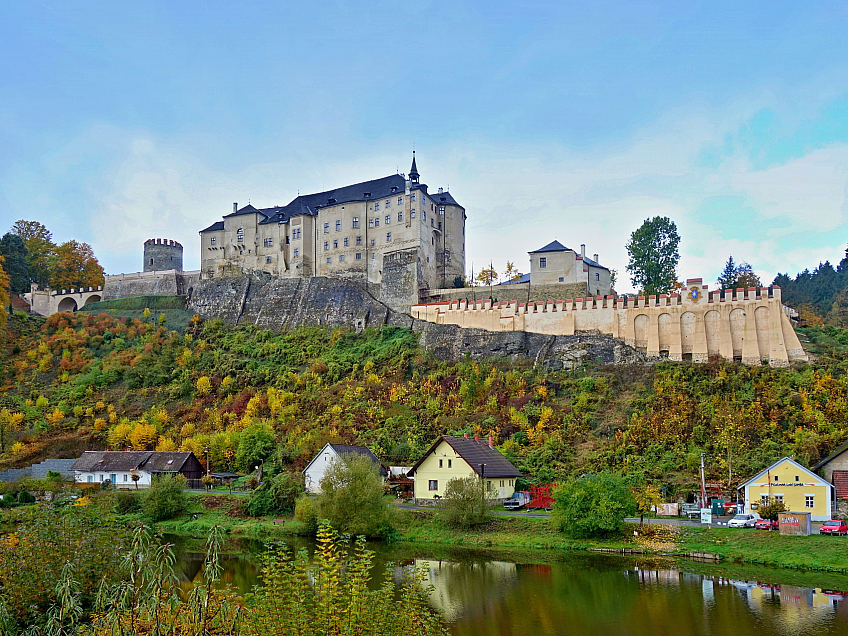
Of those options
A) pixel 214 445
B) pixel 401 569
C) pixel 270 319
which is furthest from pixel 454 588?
pixel 270 319

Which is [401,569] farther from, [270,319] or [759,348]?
[270,319]

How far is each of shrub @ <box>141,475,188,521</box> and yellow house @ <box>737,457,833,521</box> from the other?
32.1 meters

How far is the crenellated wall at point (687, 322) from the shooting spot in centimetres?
4891

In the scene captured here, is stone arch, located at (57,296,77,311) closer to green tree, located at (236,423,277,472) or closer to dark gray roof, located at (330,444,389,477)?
green tree, located at (236,423,277,472)

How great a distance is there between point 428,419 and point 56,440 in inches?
1151

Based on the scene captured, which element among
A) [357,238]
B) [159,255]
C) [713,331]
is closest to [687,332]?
[713,331]

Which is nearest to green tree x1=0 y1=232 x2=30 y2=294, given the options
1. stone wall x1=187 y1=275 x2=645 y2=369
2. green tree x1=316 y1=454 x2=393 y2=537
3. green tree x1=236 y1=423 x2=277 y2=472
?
stone wall x1=187 y1=275 x2=645 y2=369

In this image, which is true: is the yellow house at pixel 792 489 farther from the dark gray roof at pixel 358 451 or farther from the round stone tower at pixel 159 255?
the round stone tower at pixel 159 255

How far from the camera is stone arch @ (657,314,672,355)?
51.8 metres

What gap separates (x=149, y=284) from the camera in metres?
80.3

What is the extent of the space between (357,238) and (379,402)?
21989mm

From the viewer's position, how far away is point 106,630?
11500 mm

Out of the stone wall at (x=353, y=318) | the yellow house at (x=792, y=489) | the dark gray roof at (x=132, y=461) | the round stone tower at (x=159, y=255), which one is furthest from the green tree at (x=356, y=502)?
the round stone tower at (x=159, y=255)

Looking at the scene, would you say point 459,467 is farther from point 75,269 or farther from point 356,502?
point 75,269
